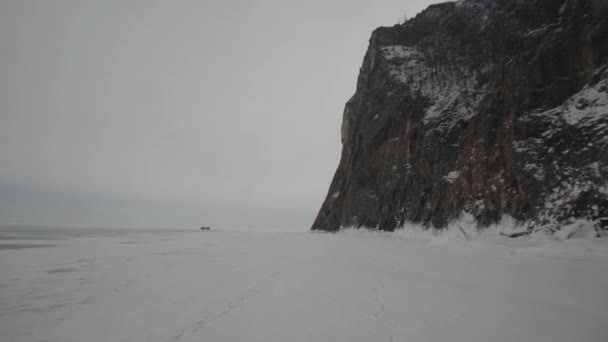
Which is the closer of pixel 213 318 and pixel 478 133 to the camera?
pixel 213 318

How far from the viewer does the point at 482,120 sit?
65.3 feet

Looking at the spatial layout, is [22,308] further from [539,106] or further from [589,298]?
[539,106]

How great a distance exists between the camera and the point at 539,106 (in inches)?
620

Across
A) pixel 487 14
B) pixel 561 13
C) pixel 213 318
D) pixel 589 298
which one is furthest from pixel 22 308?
pixel 487 14

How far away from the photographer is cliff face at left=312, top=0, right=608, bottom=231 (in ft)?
42.6

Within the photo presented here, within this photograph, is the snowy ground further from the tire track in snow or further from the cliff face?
the cliff face

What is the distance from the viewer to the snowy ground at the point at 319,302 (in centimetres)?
364

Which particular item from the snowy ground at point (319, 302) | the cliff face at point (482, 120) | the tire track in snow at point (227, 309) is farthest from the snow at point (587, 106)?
the tire track in snow at point (227, 309)

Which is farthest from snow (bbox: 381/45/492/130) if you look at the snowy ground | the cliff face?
the snowy ground

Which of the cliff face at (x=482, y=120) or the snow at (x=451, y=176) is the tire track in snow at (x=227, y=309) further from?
the snow at (x=451, y=176)

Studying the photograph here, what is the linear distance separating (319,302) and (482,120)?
70.3 ft

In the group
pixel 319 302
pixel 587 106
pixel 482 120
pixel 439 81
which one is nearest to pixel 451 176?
pixel 482 120

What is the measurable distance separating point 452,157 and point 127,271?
24.5 metres

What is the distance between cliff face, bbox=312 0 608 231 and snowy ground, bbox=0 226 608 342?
20.8ft
